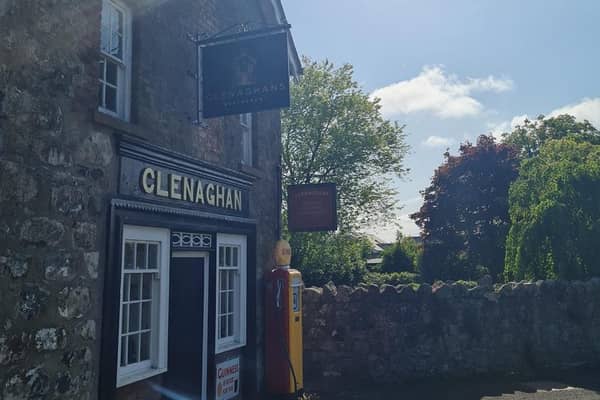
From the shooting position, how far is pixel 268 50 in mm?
6902

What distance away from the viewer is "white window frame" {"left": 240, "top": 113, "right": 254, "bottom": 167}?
9.30 m

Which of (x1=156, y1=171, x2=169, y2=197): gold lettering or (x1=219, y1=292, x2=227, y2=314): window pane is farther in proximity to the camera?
(x1=219, y1=292, x2=227, y2=314): window pane

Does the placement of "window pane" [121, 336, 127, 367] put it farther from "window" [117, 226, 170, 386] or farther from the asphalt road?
the asphalt road

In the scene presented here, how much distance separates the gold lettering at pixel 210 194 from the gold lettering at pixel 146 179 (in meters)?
1.27

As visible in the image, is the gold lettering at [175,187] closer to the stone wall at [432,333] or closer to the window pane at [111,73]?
the window pane at [111,73]

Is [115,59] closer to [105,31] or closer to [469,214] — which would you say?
[105,31]

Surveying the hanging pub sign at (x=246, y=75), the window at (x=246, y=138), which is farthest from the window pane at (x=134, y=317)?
the window at (x=246, y=138)

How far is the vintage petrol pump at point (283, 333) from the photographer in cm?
848

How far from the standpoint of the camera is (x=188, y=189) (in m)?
6.90

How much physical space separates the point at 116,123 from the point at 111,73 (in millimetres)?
823

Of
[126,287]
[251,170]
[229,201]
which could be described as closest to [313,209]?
[251,170]

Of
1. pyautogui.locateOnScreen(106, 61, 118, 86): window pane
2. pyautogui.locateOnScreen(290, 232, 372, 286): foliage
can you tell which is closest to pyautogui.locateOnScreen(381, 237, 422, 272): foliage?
pyautogui.locateOnScreen(290, 232, 372, 286): foliage

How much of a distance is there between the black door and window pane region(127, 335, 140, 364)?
575 millimetres

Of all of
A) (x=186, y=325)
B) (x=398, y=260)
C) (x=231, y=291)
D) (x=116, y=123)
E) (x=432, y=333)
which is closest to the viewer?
(x=116, y=123)
